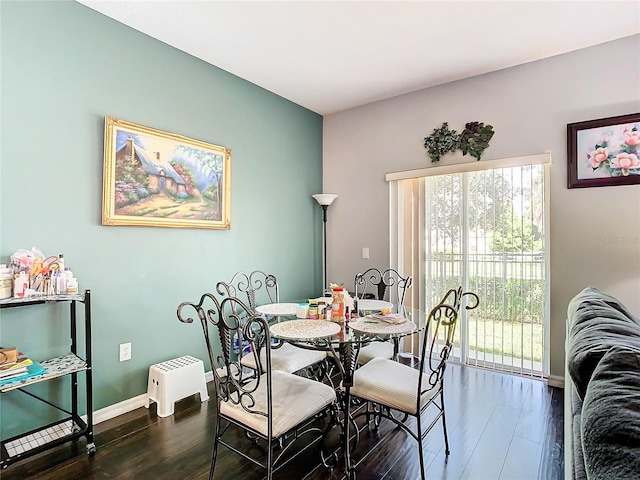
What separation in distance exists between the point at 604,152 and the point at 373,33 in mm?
1980

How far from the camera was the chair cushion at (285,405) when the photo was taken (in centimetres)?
160

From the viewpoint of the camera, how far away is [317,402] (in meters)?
1.77

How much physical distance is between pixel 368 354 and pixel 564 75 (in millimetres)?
2732

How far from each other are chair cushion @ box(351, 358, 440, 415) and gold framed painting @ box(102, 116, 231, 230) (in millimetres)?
1833

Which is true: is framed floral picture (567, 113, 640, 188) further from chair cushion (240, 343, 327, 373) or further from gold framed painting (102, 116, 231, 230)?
gold framed painting (102, 116, 231, 230)

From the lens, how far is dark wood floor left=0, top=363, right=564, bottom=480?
6.12 ft

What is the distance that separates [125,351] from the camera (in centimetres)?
254

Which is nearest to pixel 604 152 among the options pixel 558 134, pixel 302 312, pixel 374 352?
pixel 558 134

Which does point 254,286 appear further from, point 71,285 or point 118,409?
point 71,285

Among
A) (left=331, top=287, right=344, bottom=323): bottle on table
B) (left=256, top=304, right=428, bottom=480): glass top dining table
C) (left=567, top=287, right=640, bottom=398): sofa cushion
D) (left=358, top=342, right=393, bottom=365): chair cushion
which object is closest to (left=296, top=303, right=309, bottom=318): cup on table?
(left=256, top=304, right=428, bottom=480): glass top dining table

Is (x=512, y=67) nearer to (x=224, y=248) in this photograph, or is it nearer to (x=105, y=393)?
(x=224, y=248)

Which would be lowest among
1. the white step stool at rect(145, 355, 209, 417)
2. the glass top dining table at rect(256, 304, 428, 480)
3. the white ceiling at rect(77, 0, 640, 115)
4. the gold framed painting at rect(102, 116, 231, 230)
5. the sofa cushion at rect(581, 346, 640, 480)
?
the white step stool at rect(145, 355, 209, 417)

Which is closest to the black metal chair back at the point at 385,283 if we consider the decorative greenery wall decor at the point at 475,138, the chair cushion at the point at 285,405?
the decorative greenery wall decor at the point at 475,138

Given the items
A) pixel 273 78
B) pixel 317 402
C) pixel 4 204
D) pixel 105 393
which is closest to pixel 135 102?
pixel 4 204
